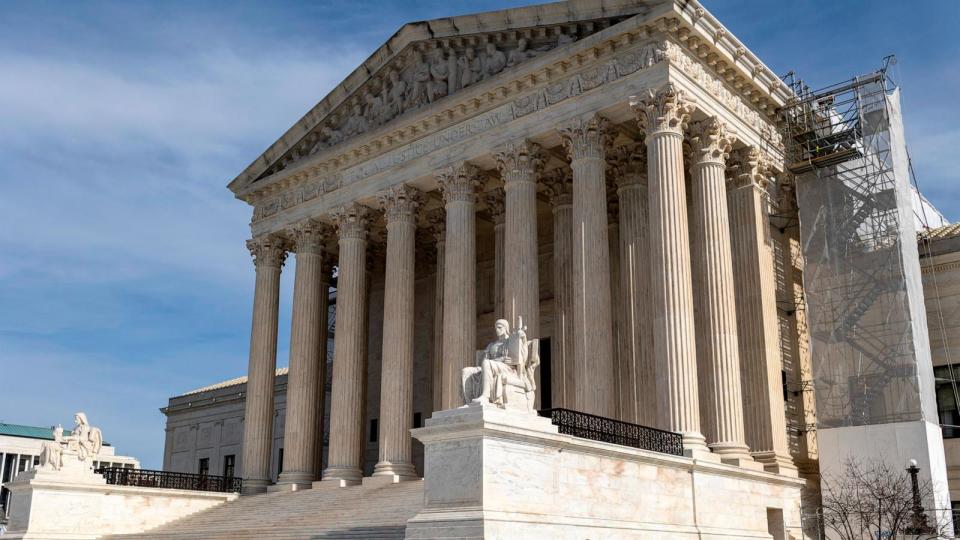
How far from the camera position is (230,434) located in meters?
60.0

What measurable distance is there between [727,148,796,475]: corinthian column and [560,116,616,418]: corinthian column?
4.82 meters

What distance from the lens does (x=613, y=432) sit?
26.0 meters

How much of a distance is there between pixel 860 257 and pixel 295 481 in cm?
2241

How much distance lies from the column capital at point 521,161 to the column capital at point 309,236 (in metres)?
11.2

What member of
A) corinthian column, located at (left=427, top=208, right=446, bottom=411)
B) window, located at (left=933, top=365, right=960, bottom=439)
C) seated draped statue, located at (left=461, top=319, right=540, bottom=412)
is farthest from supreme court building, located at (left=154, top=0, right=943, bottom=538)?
seated draped statue, located at (left=461, top=319, right=540, bottom=412)

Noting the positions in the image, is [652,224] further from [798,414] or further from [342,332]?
[342,332]

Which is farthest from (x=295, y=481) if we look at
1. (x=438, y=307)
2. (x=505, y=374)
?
(x=505, y=374)

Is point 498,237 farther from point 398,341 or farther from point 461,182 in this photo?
point 398,341

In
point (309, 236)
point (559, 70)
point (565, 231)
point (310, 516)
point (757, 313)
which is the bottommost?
point (310, 516)

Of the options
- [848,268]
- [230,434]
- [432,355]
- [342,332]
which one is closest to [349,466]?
[342,332]

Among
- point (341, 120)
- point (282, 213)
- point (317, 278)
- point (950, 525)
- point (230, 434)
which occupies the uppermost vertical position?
point (341, 120)

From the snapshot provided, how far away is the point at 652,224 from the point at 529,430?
1032 cm

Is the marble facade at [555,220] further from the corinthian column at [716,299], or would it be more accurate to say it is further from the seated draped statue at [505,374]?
the seated draped statue at [505,374]

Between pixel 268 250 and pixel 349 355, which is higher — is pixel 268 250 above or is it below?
above
